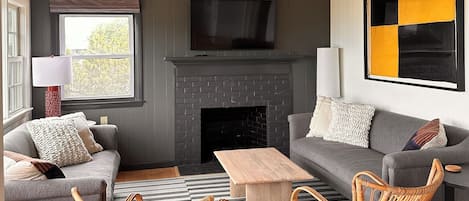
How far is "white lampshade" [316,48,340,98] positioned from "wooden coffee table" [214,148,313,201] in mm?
1781

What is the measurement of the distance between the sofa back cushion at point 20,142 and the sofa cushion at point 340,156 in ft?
8.20

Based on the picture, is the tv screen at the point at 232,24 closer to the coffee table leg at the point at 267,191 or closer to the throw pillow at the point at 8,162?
the coffee table leg at the point at 267,191

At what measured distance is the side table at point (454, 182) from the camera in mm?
2670

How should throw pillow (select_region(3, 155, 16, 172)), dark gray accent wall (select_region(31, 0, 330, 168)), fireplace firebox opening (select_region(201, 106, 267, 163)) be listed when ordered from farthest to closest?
1. fireplace firebox opening (select_region(201, 106, 267, 163))
2. dark gray accent wall (select_region(31, 0, 330, 168))
3. throw pillow (select_region(3, 155, 16, 172))

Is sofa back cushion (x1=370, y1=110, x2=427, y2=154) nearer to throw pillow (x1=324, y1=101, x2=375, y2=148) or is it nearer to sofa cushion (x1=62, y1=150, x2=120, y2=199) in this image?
throw pillow (x1=324, y1=101, x2=375, y2=148)

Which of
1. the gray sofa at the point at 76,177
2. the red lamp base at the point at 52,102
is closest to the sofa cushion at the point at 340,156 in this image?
the gray sofa at the point at 76,177

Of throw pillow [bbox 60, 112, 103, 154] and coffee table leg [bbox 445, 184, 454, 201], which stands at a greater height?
throw pillow [bbox 60, 112, 103, 154]

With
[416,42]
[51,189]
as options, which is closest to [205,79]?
[416,42]

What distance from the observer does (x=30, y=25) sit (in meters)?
4.83

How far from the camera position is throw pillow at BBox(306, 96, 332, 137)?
484 cm

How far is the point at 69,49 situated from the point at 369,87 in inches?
135

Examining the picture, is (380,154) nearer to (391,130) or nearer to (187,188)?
(391,130)

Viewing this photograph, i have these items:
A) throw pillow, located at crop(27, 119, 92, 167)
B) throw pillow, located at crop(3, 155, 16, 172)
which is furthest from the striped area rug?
throw pillow, located at crop(3, 155, 16, 172)

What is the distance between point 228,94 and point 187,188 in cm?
149
